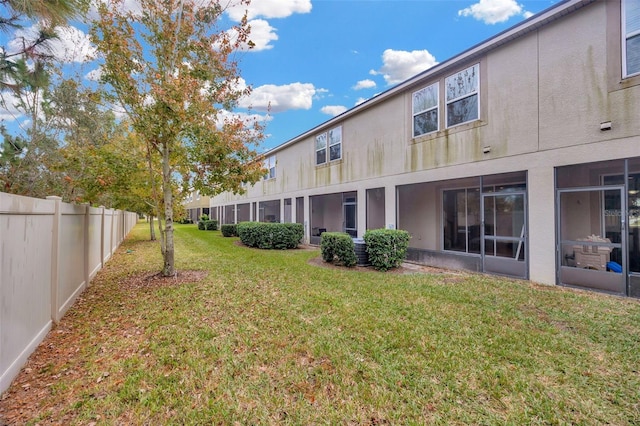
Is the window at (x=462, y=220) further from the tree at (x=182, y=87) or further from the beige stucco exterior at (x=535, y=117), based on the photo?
the tree at (x=182, y=87)

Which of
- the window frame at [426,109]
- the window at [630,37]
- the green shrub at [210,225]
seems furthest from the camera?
the green shrub at [210,225]

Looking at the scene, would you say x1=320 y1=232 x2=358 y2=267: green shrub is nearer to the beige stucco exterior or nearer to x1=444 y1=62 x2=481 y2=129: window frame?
the beige stucco exterior

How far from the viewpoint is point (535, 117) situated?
7.27 m

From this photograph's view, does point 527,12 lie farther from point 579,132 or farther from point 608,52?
point 579,132

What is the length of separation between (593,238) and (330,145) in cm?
1034

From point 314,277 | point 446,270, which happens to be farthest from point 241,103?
point 446,270

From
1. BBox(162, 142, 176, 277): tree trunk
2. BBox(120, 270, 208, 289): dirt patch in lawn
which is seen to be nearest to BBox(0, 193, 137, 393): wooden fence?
BBox(120, 270, 208, 289): dirt patch in lawn

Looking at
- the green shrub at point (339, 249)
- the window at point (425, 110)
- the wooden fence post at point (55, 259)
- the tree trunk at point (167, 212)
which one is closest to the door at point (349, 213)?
the green shrub at point (339, 249)

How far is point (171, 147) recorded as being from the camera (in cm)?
765

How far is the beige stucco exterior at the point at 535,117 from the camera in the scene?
243 inches

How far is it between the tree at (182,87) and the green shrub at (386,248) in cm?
385

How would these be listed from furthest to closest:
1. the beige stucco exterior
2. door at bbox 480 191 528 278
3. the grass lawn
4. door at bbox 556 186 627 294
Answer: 1. door at bbox 480 191 528 278
2. door at bbox 556 186 627 294
3. the beige stucco exterior
4. the grass lawn

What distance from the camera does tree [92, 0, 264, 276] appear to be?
6613mm

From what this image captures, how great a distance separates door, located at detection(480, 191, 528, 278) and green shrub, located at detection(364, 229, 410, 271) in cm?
234
